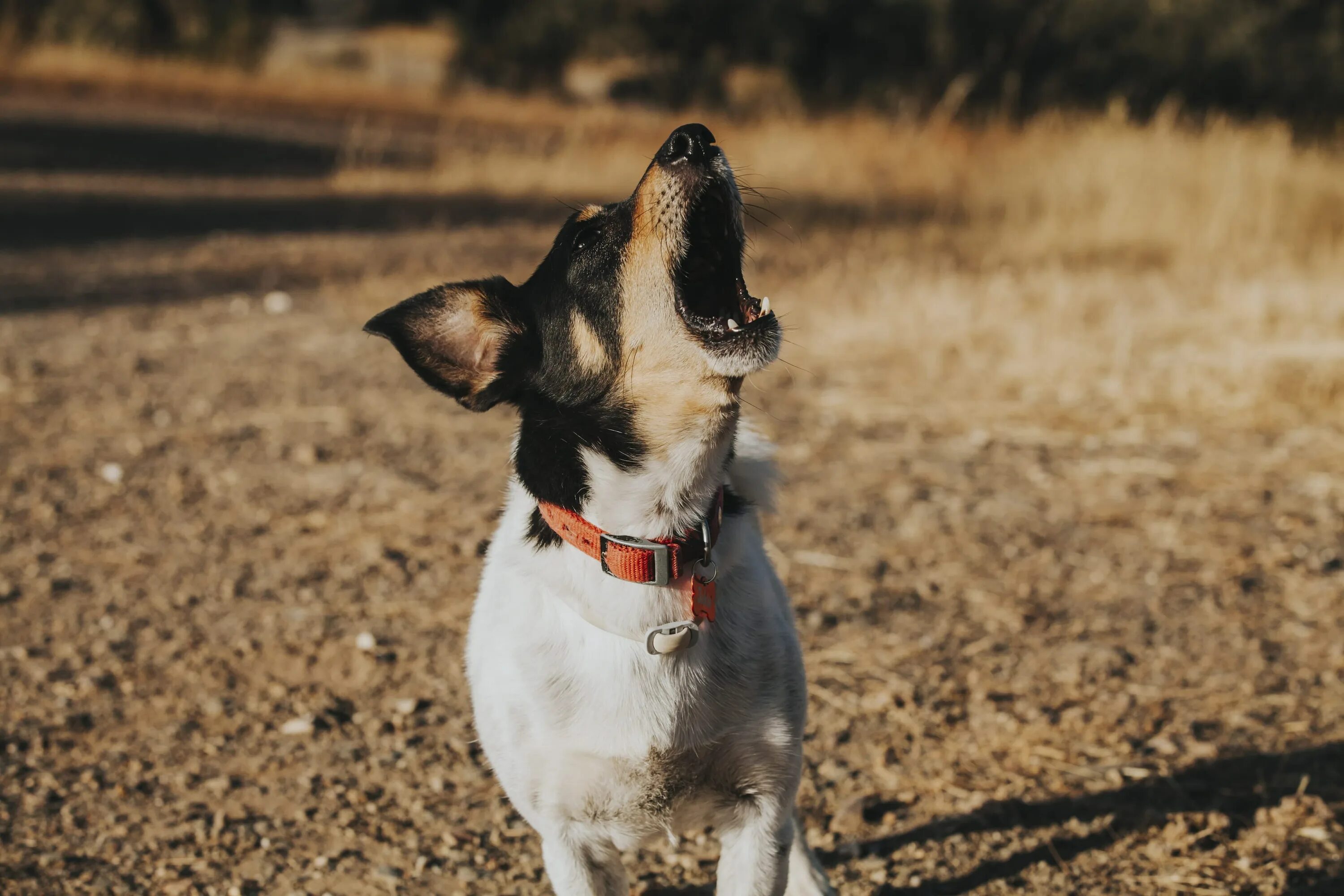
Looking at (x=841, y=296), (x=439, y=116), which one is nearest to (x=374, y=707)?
(x=841, y=296)

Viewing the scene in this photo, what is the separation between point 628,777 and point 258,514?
9.54 ft

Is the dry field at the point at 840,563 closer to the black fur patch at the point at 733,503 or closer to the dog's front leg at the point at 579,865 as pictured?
the dog's front leg at the point at 579,865

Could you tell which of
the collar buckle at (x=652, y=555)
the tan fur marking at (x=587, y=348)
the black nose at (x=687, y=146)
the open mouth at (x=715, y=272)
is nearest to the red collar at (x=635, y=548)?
the collar buckle at (x=652, y=555)

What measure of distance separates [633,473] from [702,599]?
0.27 meters

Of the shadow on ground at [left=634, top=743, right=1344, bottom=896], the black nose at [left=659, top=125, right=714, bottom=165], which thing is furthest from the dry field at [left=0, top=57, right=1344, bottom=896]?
the black nose at [left=659, top=125, right=714, bottom=165]

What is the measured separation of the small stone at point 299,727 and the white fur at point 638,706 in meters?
1.09

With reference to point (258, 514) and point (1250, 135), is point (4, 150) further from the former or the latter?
point (1250, 135)

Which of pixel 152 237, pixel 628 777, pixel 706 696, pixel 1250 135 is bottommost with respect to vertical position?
pixel 152 237

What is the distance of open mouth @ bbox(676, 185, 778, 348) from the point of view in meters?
2.42

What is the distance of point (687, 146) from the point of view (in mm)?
2469

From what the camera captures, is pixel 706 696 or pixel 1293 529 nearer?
pixel 706 696

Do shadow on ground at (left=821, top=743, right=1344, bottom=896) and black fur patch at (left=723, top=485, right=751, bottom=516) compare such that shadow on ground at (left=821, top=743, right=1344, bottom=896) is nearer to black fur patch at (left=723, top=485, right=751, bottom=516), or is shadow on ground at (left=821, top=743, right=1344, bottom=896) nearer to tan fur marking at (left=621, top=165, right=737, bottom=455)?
black fur patch at (left=723, top=485, right=751, bottom=516)

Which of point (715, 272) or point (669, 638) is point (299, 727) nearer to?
point (669, 638)

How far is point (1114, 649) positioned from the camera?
3701 millimetres
